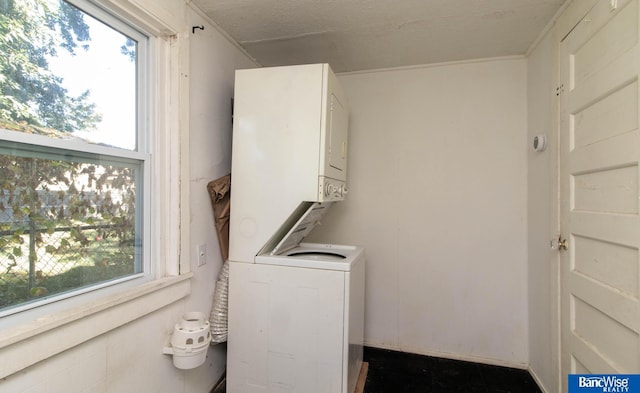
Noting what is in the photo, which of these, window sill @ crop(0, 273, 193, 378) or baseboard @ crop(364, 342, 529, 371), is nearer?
window sill @ crop(0, 273, 193, 378)

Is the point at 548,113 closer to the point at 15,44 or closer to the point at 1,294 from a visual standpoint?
the point at 15,44

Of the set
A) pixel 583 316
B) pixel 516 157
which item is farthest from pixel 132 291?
pixel 516 157

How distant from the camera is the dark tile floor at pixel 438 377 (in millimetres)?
2100

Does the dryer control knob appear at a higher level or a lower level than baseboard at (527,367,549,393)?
higher

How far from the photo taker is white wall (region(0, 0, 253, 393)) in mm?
1148

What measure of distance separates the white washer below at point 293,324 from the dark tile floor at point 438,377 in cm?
46

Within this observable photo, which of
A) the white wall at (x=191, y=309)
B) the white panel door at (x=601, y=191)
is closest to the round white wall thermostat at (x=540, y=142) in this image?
the white panel door at (x=601, y=191)

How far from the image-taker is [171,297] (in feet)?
5.16

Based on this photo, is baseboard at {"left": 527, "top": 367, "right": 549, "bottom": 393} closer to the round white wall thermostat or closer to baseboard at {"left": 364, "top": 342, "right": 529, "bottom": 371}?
baseboard at {"left": 364, "top": 342, "right": 529, "bottom": 371}

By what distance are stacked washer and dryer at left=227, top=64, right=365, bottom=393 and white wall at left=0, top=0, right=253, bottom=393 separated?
0.20m

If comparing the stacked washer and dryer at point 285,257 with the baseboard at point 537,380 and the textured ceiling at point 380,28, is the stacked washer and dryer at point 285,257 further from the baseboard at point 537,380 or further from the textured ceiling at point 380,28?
the baseboard at point 537,380

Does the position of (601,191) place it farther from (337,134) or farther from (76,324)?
(76,324)

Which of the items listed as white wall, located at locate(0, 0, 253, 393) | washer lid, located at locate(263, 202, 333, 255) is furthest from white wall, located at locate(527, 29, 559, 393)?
white wall, located at locate(0, 0, 253, 393)

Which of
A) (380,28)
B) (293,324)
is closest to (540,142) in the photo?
(380,28)
